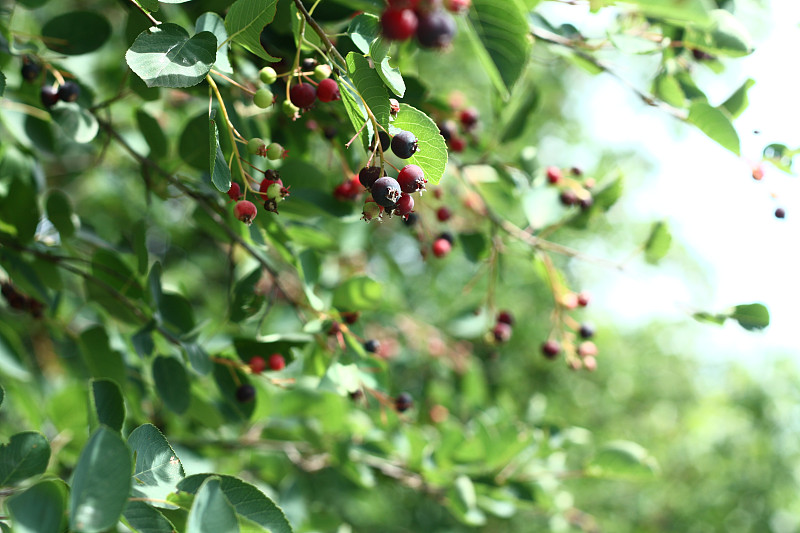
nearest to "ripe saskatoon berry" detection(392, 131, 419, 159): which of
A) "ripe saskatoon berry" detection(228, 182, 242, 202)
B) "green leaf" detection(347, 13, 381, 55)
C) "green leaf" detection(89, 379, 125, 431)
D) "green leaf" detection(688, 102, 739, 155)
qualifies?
"green leaf" detection(347, 13, 381, 55)

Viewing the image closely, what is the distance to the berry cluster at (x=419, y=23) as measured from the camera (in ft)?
2.08

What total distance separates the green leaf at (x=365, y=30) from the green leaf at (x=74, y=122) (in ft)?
2.72

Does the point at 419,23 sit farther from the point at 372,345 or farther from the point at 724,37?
the point at 372,345

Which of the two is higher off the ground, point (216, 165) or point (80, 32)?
point (216, 165)

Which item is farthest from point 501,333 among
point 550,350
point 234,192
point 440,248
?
point 234,192

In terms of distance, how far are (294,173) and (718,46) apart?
1051 mm

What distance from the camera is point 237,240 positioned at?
60.9 inches

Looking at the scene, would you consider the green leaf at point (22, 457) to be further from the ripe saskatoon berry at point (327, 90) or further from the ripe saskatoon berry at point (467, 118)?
the ripe saskatoon berry at point (467, 118)

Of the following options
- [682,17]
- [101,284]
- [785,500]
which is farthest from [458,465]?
[785,500]

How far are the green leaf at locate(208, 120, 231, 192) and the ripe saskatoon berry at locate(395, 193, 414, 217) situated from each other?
0.27 meters

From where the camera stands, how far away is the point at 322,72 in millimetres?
1046

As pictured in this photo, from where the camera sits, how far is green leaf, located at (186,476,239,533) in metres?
0.79

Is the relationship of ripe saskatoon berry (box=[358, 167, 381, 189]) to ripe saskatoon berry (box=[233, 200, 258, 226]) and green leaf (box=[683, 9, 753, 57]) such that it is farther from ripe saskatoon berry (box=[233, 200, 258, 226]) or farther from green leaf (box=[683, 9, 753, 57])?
green leaf (box=[683, 9, 753, 57])

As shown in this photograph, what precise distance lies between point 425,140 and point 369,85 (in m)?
0.12
